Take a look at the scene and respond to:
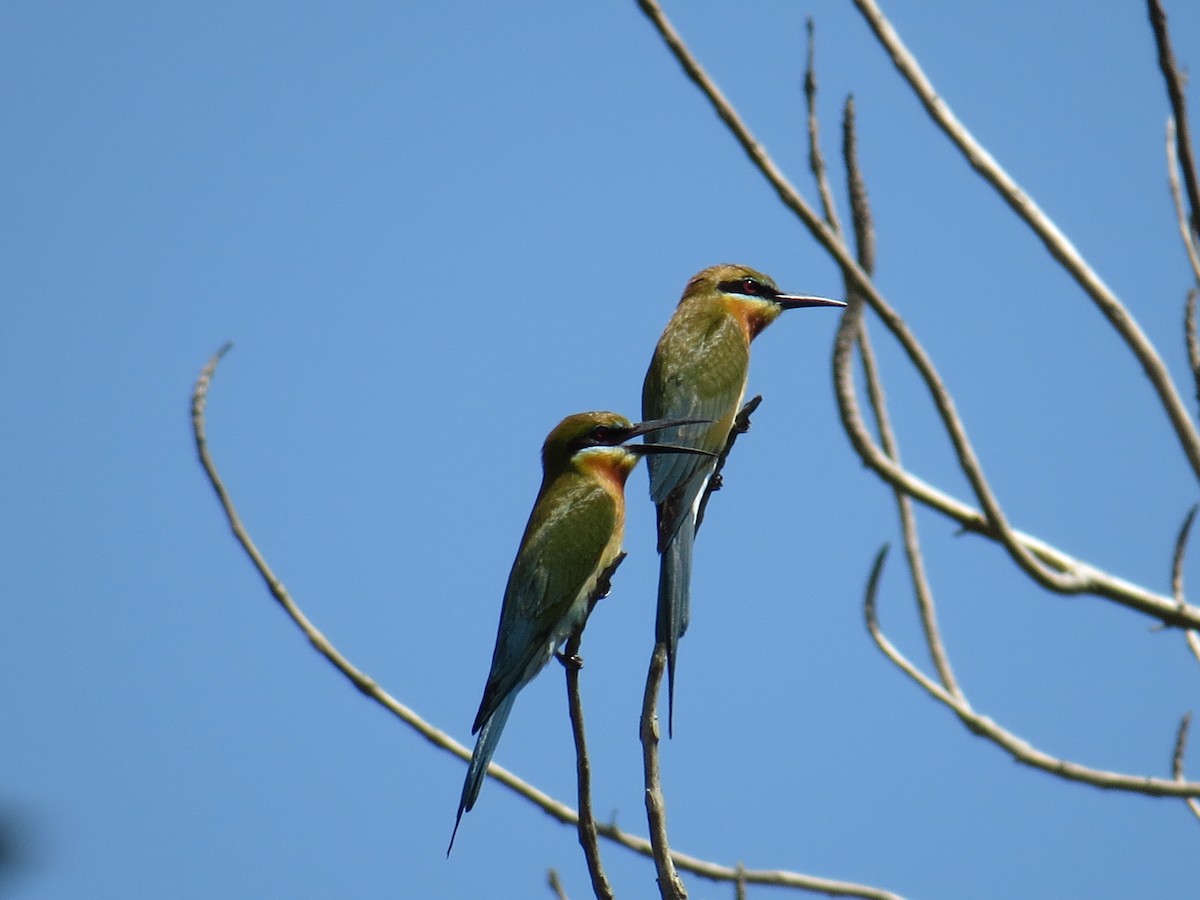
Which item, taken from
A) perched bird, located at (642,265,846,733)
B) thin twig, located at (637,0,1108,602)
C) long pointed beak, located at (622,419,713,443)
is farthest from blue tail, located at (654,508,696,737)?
thin twig, located at (637,0,1108,602)

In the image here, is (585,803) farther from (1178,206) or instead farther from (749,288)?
(749,288)

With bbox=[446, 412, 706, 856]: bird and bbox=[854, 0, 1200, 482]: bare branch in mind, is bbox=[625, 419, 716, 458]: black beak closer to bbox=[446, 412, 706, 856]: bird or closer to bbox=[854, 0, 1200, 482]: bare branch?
bbox=[446, 412, 706, 856]: bird

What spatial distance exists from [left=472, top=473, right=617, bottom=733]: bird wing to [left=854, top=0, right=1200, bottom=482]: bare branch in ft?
7.89

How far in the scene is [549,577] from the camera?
4035 mm

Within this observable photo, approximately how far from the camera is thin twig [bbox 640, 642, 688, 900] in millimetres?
2109

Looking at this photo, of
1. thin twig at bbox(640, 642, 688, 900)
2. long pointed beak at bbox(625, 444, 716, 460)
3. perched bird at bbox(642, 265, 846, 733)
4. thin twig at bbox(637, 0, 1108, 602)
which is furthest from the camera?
long pointed beak at bbox(625, 444, 716, 460)

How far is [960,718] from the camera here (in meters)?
1.70

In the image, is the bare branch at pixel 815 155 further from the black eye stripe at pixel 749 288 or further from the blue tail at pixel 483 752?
the black eye stripe at pixel 749 288

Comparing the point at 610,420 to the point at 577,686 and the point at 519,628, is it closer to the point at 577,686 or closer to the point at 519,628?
the point at 519,628

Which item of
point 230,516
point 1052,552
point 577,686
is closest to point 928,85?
point 1052,552

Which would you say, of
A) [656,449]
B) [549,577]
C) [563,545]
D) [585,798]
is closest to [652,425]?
[656,449]

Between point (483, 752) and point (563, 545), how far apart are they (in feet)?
2.65

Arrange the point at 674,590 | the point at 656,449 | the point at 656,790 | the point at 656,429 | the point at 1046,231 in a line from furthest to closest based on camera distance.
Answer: the point at 656,429 < the point at 656,449 < the point at 674,590 < the point at 656,790 < the point at 1046,231

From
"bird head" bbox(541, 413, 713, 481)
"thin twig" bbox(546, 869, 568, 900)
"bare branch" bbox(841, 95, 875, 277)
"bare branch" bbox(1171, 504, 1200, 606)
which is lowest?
"thin twig" bbox(546, 869, 568, 900)
